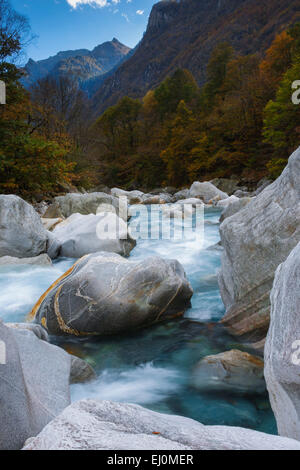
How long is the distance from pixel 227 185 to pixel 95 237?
19410 millimetres

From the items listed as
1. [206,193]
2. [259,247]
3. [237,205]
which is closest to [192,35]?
[206,193]

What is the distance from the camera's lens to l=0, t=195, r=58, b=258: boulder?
6367mm

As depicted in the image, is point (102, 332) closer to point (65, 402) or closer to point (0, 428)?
point (65, 402)

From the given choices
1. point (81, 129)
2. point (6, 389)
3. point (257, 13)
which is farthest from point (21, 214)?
point (257, 13)

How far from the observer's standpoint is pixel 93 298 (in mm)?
3703

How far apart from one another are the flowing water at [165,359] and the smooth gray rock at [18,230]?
3.90 ft

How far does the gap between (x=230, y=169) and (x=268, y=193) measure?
24.5 m

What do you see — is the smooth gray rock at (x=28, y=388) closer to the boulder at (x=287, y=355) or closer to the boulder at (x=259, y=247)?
the boulder at (x=287, y=355)

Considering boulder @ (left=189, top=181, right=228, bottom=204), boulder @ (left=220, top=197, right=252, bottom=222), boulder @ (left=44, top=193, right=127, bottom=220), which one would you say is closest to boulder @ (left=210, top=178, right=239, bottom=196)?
boulder @ (left=189, top=181, right=228, bottom=204)

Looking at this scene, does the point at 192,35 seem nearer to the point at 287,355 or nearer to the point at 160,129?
the point at 160,129

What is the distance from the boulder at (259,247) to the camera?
120 inches

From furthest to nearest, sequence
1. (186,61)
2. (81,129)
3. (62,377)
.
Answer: (186,61), (81,129), (62,377)

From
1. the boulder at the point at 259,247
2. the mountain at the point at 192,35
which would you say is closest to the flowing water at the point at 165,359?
the boulder at the point at 259,247

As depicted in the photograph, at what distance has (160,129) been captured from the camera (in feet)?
125
